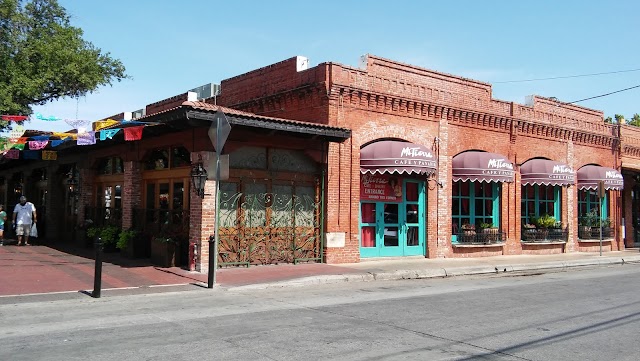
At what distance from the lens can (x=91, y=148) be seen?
19.8 m

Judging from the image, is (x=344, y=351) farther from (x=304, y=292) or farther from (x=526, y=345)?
(x=304, y=292)

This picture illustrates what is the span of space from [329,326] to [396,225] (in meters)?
10.6

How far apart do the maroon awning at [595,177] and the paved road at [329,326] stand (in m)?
13.0

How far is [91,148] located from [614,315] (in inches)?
676

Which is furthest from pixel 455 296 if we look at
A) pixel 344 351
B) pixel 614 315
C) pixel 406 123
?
pixel 406 123

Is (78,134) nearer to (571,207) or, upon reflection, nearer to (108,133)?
(108,133)

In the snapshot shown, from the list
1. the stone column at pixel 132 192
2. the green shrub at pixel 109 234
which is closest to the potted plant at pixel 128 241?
the stone column at pixel 132 192

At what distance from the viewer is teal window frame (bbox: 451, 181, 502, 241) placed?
20016mm

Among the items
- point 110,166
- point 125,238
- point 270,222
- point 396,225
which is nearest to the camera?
point 270,222

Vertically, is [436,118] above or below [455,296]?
above

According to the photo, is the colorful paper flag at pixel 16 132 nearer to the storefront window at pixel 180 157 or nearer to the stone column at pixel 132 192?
the stone column at pixel 132 192

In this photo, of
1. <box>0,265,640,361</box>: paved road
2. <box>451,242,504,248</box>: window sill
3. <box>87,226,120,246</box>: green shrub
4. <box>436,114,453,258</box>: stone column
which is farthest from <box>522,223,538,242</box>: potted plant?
<box>87,226,120,246</box>: green shrub

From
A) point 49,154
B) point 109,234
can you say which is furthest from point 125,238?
point 49,154

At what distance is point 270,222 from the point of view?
1520cm
